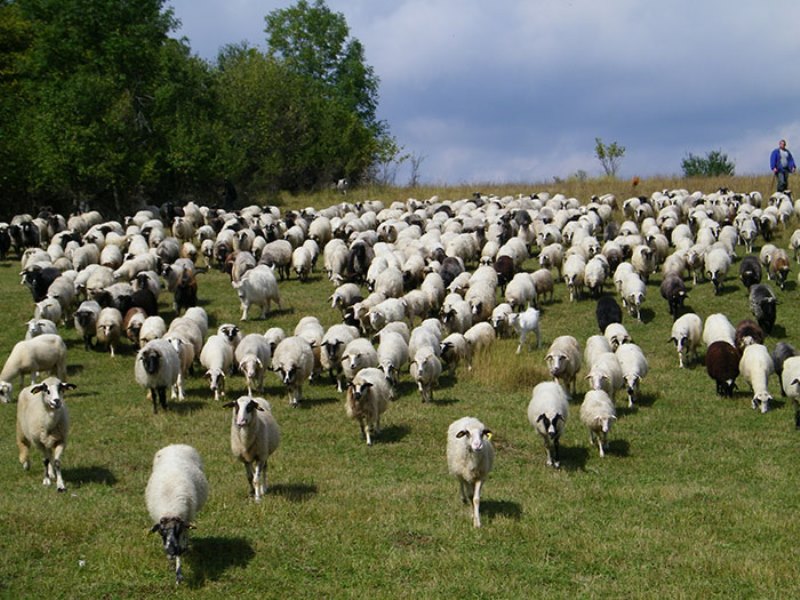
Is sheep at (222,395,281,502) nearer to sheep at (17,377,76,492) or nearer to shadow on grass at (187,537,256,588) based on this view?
shadow on grass at (187,537,256,588)

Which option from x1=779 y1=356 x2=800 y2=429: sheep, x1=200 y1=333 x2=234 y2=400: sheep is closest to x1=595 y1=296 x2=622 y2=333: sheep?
x1=779 y1=356 x2=800 y2=429: sheep

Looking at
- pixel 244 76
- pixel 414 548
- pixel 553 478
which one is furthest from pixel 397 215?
pixel 414 548

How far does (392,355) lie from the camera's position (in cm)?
1855

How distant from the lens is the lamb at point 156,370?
56.0 feet

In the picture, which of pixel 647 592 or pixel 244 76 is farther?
pixel 244 76

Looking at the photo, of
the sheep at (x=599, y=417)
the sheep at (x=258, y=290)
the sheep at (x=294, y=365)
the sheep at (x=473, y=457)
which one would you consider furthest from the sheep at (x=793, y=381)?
the sheep at (x=258, y=290)

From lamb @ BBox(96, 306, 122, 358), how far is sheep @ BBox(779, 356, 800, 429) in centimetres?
1448

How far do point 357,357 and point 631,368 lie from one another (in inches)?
201

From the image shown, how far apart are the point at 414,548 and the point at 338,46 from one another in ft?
240

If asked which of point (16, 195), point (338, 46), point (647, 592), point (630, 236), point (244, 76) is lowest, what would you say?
point (647, 592)

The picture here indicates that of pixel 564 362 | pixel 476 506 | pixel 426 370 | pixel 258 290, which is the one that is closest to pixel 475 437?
pixel 476 506

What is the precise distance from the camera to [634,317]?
2447 cm

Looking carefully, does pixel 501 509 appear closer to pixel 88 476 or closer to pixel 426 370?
pixel 88 476

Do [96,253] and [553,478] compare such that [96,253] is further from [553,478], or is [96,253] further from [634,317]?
[553,478]
